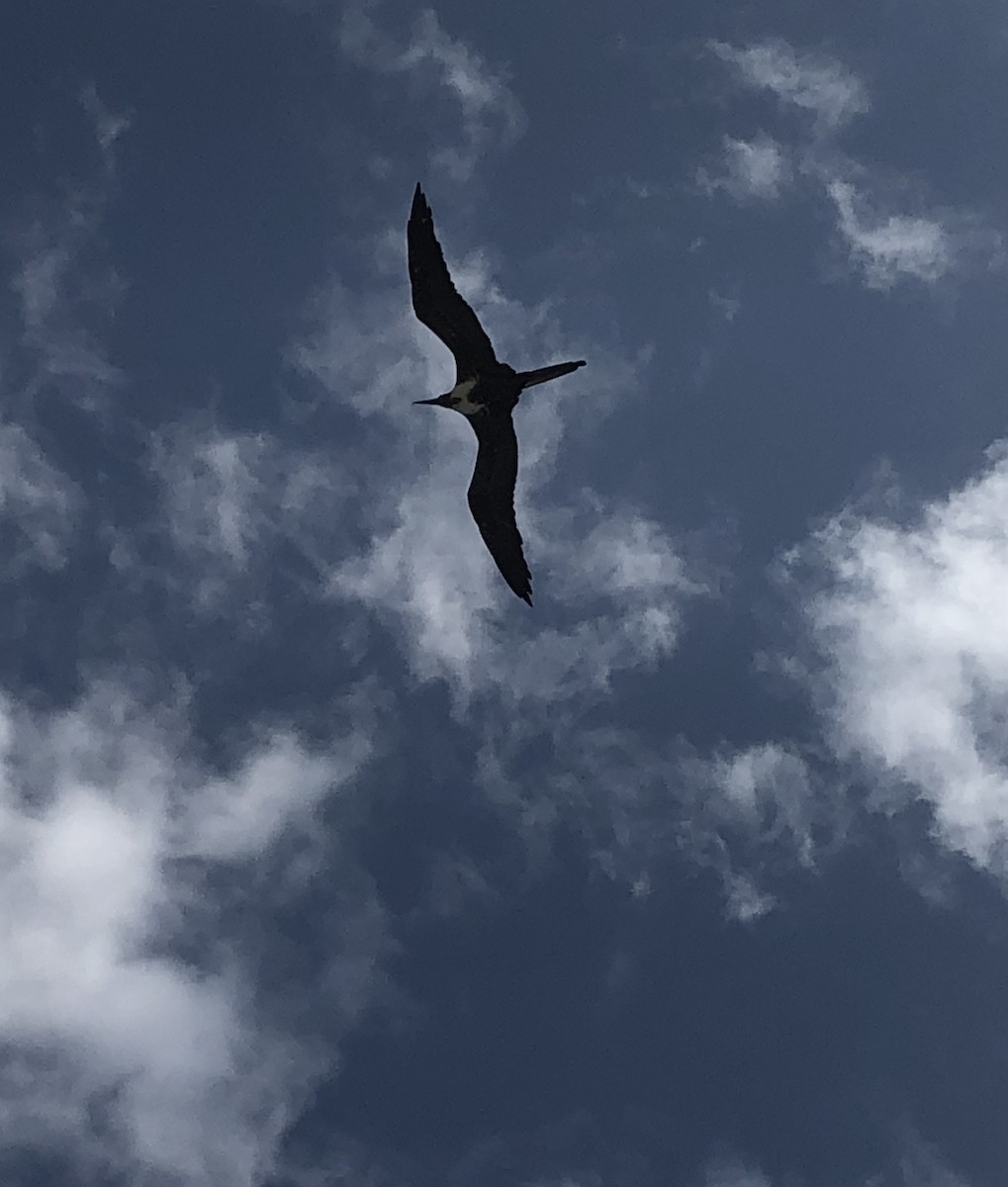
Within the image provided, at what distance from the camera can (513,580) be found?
41.7m

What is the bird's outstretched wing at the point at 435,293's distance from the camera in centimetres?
3906

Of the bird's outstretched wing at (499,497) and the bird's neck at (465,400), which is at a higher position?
the bird's neck at (465,400)

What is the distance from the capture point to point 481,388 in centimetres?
4038

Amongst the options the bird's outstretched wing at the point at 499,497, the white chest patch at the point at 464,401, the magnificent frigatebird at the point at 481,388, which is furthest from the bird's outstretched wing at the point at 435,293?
the bird's outstretched wing at the point at 499,497

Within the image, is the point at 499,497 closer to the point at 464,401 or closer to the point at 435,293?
the point at 464,401

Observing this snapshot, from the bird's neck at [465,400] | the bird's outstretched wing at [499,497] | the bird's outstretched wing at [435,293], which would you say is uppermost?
the bird's outstretched wing at [435,293]

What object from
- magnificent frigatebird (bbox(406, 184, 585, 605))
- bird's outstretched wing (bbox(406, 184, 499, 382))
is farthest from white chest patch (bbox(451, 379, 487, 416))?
bird's outstretched wing (bbox(406, 184, 499, 382))

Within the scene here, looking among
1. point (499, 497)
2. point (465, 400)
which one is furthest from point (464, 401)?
point (499, 497)

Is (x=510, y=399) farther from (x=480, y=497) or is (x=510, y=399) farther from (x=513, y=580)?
(x=513, y=580)

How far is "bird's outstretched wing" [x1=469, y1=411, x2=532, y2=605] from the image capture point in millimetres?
41125

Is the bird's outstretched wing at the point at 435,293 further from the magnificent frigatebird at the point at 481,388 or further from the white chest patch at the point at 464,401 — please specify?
the white chest patch at the point at 464,401

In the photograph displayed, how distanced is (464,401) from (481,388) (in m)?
0.91

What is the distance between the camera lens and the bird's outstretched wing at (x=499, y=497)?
4112cm

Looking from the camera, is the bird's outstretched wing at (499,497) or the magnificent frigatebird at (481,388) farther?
the bird's outstretched wing at (499,497)
